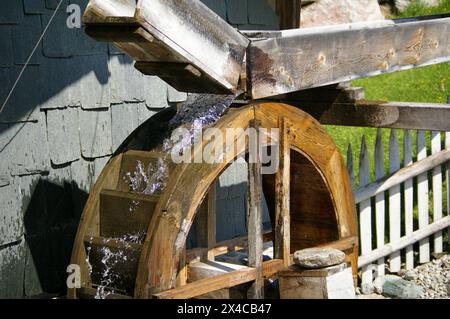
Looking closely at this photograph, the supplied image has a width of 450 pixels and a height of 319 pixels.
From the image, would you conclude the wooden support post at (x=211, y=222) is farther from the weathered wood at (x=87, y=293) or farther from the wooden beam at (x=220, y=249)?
the weathered wood at (x=87, y=293)

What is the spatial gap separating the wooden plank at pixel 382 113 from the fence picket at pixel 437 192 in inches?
71.1

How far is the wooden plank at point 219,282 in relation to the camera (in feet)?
13.6

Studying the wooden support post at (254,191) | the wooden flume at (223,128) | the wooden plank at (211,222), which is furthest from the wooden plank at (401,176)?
the wooden support post at (254,191)

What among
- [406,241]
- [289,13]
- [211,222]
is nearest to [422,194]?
[406,241]

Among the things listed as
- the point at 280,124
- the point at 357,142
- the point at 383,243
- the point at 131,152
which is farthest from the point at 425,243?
the point at 131,152

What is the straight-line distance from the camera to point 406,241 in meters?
7.35

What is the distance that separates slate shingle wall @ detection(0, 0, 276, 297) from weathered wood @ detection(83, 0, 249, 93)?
3.39 feet

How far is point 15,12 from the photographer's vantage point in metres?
4.94

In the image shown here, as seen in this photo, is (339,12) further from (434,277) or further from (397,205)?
(434,277)

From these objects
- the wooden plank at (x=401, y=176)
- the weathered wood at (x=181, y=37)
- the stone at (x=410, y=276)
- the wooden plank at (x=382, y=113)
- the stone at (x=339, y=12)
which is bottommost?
the stone at (x=410, y=276)

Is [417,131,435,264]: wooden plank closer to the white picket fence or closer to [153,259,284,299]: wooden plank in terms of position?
the white picket fence

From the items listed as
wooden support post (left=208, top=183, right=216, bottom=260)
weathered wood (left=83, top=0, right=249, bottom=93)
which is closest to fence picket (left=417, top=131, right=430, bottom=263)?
wooden support post (left=208, top=183, right=216, bottom=260)
